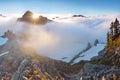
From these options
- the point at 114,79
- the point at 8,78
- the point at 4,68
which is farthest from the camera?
the point at 4,68

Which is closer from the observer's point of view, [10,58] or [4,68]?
[4,68]

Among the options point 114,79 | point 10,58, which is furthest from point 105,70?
point 10,58

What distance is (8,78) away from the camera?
119 m

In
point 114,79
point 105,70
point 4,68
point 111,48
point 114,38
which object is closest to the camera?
point 114,79

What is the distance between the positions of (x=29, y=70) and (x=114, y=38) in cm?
7372

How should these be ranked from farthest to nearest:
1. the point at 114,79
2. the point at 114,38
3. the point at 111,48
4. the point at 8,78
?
1. the point at 114,38
2. the point at 111,48
3. the point at 8,78
4. the point at 114,79

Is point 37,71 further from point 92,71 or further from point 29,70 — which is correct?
point 92,71

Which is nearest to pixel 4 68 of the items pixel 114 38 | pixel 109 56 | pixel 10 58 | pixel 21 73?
pixel 10 58

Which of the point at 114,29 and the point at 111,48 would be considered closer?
the point at 111,48

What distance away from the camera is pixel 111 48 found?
170 meters

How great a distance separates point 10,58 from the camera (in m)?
165

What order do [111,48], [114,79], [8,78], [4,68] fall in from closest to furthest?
[114,79] → [8,78] → [4,68] → [111,48]

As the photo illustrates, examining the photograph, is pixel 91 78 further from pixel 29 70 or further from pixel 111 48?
pixel 111 48

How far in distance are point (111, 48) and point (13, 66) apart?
47588 millimetres
